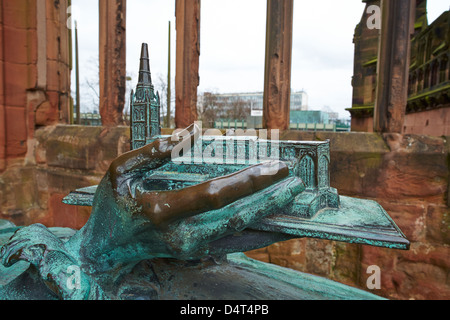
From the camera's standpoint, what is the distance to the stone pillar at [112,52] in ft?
12.4

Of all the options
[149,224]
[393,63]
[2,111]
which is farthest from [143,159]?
[2,111]

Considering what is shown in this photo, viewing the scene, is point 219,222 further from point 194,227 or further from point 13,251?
point 13,251

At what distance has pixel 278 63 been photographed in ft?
10.4

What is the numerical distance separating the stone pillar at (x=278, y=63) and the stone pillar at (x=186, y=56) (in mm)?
893

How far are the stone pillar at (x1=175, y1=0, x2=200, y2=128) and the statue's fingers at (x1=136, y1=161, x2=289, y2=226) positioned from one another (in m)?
2.39

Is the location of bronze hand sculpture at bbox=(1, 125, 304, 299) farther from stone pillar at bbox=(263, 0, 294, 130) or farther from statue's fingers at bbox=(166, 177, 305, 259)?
stone pillar at bbox=(263, 0, 294, 130)

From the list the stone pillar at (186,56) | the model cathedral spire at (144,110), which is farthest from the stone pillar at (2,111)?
the model cathedral spire at (144,110)

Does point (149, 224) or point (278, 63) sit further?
point (278, 63)

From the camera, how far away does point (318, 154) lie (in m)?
1.47

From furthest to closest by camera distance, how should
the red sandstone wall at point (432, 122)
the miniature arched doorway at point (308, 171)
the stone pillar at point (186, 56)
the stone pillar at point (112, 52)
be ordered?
the red sandstone wall at point (432, 122) → the stone pillar at point (112, 52) → the stone pillar at point (186, 56) → the miniature arched doorway at point (308, 171)

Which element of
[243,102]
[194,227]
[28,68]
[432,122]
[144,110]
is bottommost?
[194,227]

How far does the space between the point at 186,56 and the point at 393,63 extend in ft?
7.29

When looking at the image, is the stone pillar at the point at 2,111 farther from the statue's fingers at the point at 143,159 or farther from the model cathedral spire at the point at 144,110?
the statue's fingers at the point at 143,159
